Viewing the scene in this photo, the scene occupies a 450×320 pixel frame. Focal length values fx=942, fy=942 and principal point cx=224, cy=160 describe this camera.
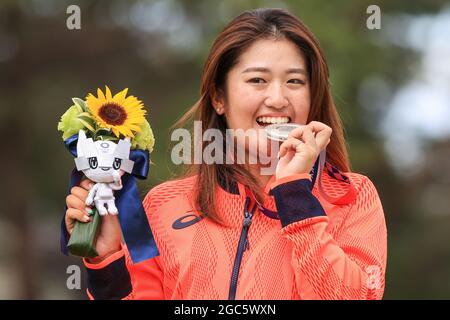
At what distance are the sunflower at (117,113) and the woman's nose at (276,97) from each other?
1.20ft

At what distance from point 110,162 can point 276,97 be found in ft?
1.65

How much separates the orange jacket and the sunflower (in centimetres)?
31

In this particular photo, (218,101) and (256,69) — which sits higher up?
(256,69)

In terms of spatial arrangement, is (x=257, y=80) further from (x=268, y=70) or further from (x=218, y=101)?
(x=218, y=101)

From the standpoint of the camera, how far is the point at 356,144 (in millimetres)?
9633

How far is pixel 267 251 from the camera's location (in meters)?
2.60

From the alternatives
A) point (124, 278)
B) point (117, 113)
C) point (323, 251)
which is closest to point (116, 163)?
point (117, 113)

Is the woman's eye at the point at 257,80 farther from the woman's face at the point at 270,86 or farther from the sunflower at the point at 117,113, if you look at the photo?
the sunflower at the point at 117,113

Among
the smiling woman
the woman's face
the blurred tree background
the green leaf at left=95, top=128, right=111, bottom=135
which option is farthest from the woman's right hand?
the blurred tree background

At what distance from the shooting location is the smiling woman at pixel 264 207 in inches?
98.1

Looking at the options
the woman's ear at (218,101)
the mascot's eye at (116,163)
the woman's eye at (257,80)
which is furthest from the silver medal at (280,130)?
the mascot's eye at (116,163)

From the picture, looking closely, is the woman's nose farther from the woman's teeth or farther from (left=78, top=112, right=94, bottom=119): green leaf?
(left=78, top=112, right=94, bottom=119): green leaf

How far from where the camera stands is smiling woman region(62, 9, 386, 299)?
8.18ft

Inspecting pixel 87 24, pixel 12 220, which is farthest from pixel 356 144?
Answer: pixel 12 220
